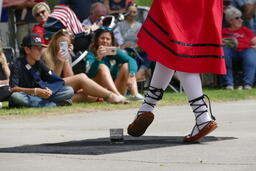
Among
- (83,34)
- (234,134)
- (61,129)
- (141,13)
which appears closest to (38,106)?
(83,34)

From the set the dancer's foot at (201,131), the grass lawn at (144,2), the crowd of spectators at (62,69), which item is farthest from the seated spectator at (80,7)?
the dancer's foot at (201,131)

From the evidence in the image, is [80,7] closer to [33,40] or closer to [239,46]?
[239,46]

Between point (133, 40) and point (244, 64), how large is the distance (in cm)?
212

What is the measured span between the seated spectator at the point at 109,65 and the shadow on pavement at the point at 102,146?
503 cm

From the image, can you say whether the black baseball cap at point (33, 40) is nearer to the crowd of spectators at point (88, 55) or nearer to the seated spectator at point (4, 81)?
the crowd of spectators at point (88, 55)

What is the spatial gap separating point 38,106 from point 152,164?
5699 millimetres

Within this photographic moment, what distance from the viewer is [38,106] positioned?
10977 millimetres

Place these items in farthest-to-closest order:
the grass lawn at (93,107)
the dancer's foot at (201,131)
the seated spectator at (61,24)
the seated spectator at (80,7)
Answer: the seated spectator at (80,7) → the seated spectator at (61,24) → the grass lawn at (93,107) → the dancer's foot at (201,131)

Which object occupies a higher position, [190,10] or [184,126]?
[190,10]

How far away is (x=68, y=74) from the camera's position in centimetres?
1188

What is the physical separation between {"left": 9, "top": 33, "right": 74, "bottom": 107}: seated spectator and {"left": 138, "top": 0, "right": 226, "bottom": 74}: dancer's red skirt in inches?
174

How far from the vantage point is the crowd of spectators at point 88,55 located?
10992 millimetres

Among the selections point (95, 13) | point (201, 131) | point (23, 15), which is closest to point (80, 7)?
point (95, 13)

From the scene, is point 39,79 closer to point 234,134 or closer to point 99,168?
point 234,134
